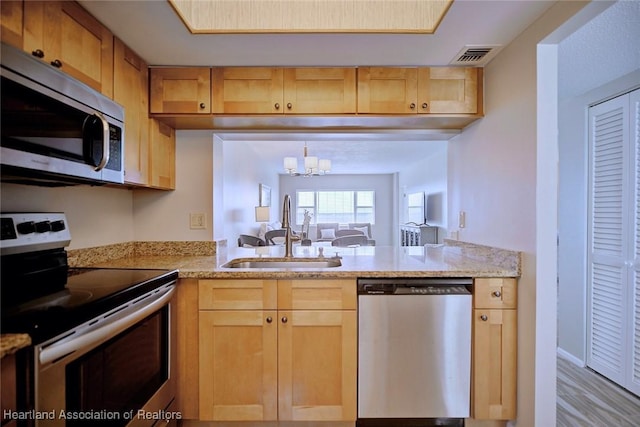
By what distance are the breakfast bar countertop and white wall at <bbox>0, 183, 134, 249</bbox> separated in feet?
0.54

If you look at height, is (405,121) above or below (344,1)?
below

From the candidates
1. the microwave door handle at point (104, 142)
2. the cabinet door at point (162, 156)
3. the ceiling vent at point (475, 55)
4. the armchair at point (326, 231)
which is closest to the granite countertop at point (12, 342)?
the microwave door handle at point (104, 142)

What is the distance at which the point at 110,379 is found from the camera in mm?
1104

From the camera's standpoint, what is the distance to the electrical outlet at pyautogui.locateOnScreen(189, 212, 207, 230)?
2125mm

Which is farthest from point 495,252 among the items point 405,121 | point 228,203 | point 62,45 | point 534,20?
point 228,203

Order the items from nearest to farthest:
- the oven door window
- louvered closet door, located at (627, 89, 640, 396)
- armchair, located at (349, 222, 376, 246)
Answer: the oven door window, louvered closet door, located at (627, 89, 640, 396), armchair, located at (349, 222, 376, 246)

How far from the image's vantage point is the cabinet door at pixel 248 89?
184 centimetres

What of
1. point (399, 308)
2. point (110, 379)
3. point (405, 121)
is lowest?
point (110, 379)

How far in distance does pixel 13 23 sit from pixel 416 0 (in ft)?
5.27

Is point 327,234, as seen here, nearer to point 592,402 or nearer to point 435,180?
point 435,180

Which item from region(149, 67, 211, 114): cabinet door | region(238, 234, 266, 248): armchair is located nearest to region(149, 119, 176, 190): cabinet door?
region(149, 67, 211, 114): cabinet door

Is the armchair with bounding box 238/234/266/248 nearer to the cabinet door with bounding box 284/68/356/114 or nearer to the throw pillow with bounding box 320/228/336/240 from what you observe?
the cabinet door with bounding box 284/68/356/114

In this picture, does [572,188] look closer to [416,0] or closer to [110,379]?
[416,0]

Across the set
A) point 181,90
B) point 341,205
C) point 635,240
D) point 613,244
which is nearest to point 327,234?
point 341,205
